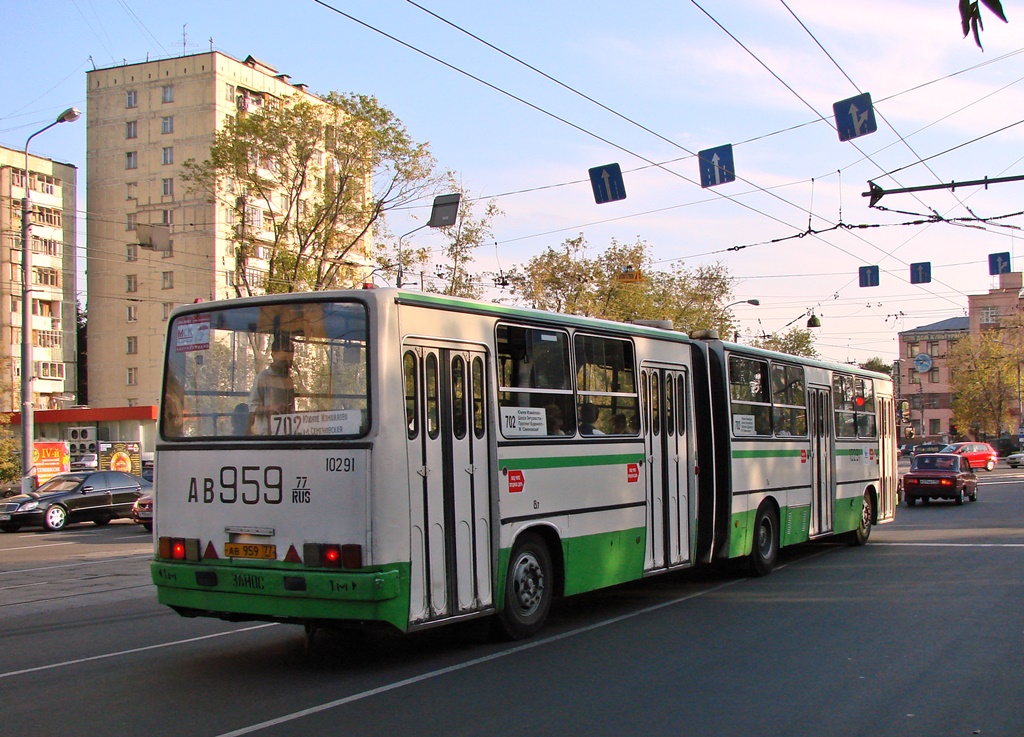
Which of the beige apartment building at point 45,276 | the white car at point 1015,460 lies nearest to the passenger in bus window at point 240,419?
the beige apartment building at point 45,276

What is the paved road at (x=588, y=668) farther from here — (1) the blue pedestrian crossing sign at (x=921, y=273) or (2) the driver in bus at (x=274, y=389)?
(1) the blue pedestrian crossing sign at (x=921, y=273)

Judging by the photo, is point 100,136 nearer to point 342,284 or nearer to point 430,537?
point 342,284

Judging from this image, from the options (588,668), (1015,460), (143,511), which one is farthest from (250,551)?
(1015,460)

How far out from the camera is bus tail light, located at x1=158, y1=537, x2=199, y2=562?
850 cm

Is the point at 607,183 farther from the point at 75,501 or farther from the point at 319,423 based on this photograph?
the point at 75,501

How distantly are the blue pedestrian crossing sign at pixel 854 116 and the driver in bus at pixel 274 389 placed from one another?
1233 cm

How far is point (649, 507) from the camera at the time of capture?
1163cm

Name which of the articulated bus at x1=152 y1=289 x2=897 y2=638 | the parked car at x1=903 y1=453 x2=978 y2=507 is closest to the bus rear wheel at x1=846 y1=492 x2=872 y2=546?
the articulated bus at x1=152 y1=289 x2=897 y2=638

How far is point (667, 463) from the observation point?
476 inches

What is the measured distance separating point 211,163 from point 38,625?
92.0ft

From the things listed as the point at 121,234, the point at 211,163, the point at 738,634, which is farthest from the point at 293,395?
the point at 121,234

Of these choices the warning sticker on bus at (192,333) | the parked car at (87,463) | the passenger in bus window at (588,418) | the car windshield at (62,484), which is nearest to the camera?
the warning sticker on bus at (192,333)

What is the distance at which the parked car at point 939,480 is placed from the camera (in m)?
31.8

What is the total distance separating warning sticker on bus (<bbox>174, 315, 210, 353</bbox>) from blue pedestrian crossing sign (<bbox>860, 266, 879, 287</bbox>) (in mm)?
27292
